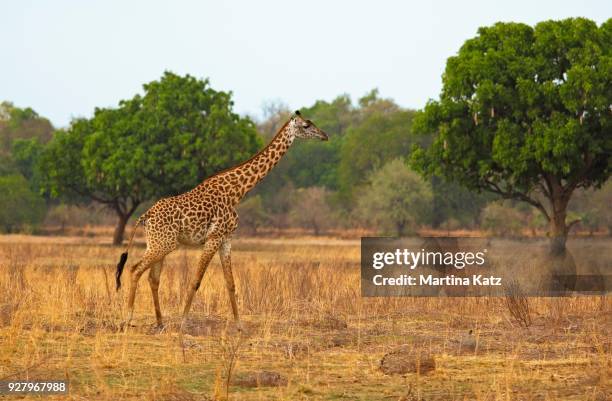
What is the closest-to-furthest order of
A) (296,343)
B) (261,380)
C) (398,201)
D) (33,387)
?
(33,387) → (261,380) → (296,343) → (398,201)

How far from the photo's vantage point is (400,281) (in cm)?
1964

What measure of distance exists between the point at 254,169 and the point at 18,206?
51173 mm

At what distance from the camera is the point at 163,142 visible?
46344 mm

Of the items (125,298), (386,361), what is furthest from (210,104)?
(386,361)

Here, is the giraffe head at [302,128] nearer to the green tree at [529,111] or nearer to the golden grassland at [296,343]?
the golden grassland at [296,343]

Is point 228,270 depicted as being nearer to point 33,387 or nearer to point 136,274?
point 136,274

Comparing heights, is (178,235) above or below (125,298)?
above

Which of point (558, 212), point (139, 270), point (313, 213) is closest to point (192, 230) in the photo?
point (139, 270)

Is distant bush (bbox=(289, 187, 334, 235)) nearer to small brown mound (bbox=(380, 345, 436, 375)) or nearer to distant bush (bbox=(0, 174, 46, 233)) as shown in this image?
distant bush (bbox=(0, 174, 46, 233))

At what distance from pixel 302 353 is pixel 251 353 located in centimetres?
61

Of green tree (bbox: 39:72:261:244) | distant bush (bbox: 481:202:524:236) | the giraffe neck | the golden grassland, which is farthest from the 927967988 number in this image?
distant bush (bbox: 481:202:524:236)

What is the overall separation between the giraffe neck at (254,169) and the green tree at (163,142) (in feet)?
93.7

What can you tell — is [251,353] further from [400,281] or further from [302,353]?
[400,281]

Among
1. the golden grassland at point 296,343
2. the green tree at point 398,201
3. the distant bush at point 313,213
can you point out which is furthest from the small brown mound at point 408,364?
the distant bush at point 313,213
